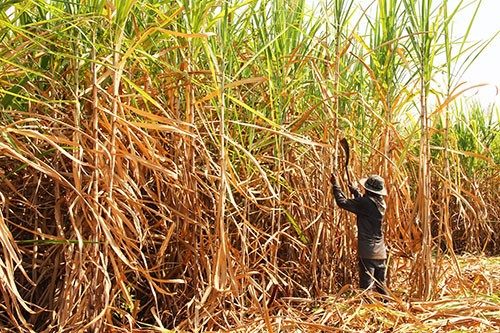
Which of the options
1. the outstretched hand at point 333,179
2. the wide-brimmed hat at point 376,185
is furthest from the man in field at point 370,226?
the outstretched hand at point 333,179

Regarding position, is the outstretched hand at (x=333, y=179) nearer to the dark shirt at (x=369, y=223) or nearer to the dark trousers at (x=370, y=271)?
the dark shirt at (x=369, y=223)

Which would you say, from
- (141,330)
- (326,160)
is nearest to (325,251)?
(326,160)

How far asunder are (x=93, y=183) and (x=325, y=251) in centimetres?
130

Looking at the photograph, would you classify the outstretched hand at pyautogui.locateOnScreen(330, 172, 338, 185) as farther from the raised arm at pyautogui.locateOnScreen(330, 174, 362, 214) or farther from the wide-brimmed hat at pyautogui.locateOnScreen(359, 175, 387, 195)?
the wide-brimmed hat at pyautogui.locateOnScreen(359, 175, 387, 195)

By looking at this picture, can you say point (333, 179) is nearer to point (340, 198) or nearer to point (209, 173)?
point (340, 198)

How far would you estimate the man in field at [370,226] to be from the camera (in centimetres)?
272

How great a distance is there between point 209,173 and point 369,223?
1.04 m

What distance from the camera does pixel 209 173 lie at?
215cm

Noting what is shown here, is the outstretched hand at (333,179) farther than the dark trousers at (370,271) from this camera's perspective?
No

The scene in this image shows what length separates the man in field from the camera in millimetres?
2723

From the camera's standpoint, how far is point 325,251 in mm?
2715

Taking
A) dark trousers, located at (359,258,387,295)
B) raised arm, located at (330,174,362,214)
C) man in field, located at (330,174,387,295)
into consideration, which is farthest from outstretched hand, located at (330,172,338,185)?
dark trousers, located at (359,258,387,295)

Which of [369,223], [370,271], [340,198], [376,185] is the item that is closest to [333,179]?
[340,198]

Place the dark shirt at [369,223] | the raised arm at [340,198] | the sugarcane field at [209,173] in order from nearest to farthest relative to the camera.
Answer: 1. the sugarcane field at [209,173]
2. the raised arm at [340,198]
3. the dark shirt at [369,223]
